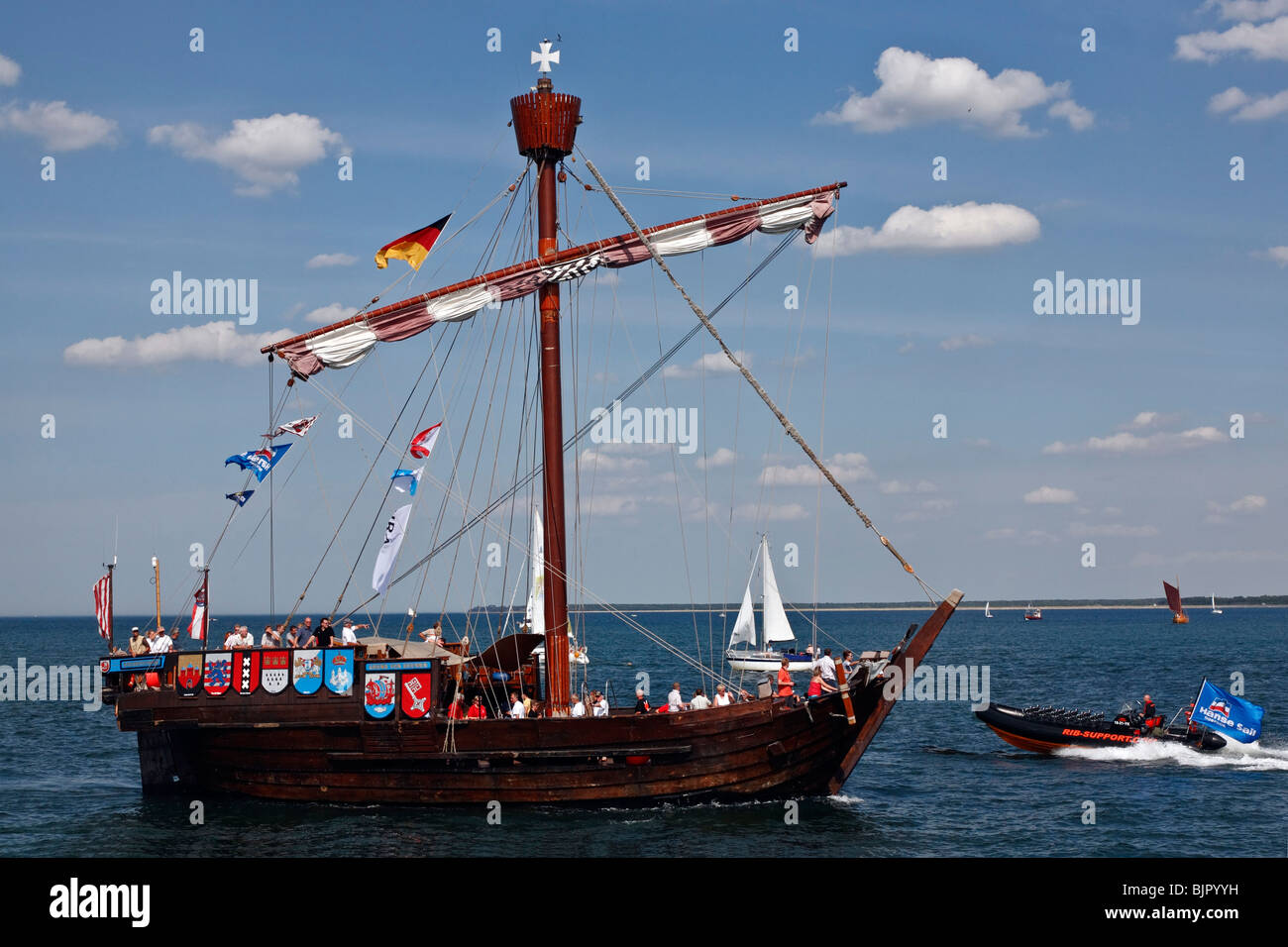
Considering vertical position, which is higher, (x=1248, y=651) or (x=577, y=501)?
(x=577, y=501)

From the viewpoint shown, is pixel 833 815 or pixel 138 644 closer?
pixel 833 815

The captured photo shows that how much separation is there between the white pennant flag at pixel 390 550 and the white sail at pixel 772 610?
180 feet

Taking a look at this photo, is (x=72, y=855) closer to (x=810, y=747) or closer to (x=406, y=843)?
(x=406, y=843)

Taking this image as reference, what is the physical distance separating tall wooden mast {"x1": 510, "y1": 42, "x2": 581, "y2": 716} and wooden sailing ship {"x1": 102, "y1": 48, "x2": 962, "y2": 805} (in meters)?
0.05

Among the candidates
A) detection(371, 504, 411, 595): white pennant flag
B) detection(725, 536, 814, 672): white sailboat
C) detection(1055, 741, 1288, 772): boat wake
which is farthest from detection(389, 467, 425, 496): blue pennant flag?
detection(725, 536, 814, 672): white sailboat

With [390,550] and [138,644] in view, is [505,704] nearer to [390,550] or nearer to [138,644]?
[390,550]

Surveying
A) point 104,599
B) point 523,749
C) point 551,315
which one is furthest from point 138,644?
point 551,315

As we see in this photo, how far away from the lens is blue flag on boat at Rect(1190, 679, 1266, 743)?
42781 millimetres

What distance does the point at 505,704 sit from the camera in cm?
3306

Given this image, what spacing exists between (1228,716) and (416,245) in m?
31.9

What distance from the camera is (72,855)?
27.9 metres

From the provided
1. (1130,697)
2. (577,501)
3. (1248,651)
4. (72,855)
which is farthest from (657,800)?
(1248,651)

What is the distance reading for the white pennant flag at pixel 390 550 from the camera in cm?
3142
